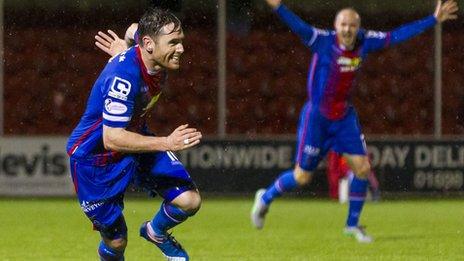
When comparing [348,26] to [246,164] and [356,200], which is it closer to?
[356,200]

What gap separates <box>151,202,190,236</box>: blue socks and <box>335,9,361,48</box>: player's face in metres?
3.42

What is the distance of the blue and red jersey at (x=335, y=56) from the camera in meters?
10.4

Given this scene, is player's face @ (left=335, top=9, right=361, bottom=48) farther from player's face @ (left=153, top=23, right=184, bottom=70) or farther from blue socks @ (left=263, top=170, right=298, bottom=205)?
player's face @ (left=153, top=23, right=184, bottom=70)

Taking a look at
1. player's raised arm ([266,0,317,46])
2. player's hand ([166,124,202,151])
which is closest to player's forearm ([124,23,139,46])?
player's hand ([166,124,202,151])

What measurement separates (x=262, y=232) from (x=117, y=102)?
4.82 meters

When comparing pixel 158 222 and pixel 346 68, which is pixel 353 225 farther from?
pixel 158 222

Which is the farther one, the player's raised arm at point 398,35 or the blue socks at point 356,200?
the blue socks at point 356,200

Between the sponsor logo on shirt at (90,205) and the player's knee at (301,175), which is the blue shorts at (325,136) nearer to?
the player's knee at (301,175)

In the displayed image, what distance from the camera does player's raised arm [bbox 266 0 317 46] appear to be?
9.96m

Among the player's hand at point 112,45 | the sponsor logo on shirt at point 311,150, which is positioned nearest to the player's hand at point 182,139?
the player's hand at point 112,45

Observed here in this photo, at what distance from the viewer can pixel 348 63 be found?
10570 mm

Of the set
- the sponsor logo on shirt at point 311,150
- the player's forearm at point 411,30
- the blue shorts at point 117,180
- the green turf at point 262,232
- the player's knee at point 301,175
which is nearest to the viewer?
the blue shorts at point 117,180

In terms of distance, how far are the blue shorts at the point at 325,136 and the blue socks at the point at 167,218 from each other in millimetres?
3469

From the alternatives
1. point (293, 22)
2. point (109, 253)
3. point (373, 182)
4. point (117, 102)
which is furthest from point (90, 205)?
point (373, 182)
